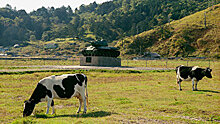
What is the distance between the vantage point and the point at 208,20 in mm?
124875

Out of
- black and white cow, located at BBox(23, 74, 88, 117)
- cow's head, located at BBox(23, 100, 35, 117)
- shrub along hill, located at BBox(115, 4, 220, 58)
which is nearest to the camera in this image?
cow's head, located at BBox(23, 100, 35, 117)

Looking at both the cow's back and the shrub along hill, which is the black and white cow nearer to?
the cow's back

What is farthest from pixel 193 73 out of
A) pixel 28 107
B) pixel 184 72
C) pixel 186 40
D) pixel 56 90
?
pixel 186 40

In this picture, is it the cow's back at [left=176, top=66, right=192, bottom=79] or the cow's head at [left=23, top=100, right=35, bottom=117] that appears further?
the cow's back at [left=176, top=66, right=192, bottom=79]

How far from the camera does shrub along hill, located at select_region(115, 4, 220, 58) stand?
104m

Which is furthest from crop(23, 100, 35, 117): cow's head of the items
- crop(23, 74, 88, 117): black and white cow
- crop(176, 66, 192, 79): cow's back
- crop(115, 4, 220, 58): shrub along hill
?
crop(115, 4, 220, 58): shrub along hill

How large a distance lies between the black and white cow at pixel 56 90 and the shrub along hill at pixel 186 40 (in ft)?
293

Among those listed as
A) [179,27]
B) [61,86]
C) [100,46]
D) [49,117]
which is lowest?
[49,117]

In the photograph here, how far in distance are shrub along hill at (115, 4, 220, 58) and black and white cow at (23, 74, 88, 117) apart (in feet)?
293

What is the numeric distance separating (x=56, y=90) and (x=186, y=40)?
109875 millimetres

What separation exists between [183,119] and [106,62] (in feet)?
137

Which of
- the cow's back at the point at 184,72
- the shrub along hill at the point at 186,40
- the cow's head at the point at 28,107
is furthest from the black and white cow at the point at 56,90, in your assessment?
the shrub along hill at the point at 186,40

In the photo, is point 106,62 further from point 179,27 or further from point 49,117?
point 179,27

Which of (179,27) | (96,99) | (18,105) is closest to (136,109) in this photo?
(96,99)
